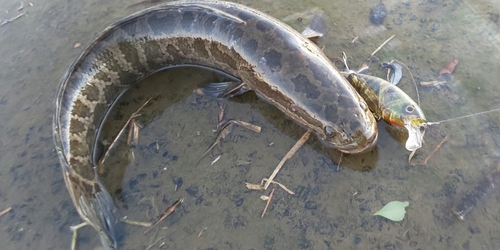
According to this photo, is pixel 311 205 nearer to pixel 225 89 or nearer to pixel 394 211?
pixel 394 211

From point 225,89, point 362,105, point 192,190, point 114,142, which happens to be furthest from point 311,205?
point 114,142

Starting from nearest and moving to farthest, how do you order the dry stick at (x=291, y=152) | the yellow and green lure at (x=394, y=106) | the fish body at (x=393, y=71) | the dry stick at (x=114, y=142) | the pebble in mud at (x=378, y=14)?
the yellow and green lure at (x=394, y=106) → the dry stick at (x=291, y=152) → the dry stick at (x=114, y=142) → the fish body at (x=393, y=71) → the pebble in mud at (x=378, y=14)

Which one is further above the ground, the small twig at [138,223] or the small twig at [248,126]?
the small twig at [248,126]

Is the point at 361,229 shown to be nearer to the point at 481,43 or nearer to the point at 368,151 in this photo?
the point at 368,151

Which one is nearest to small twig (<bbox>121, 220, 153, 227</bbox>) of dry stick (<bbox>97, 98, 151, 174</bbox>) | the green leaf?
dry stick (<bbox>97, 98, 151, 174</bbox>)

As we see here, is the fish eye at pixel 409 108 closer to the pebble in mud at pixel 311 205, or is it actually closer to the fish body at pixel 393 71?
the fish body at pixel 393 71

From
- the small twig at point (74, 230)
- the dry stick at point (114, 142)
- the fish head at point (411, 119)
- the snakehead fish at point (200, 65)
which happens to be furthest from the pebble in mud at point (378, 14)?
the small twig at point (74, 230)

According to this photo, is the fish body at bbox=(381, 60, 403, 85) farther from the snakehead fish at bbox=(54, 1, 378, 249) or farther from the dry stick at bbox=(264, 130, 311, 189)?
the dry stick at bbox=(264, 130, 311, 189)
